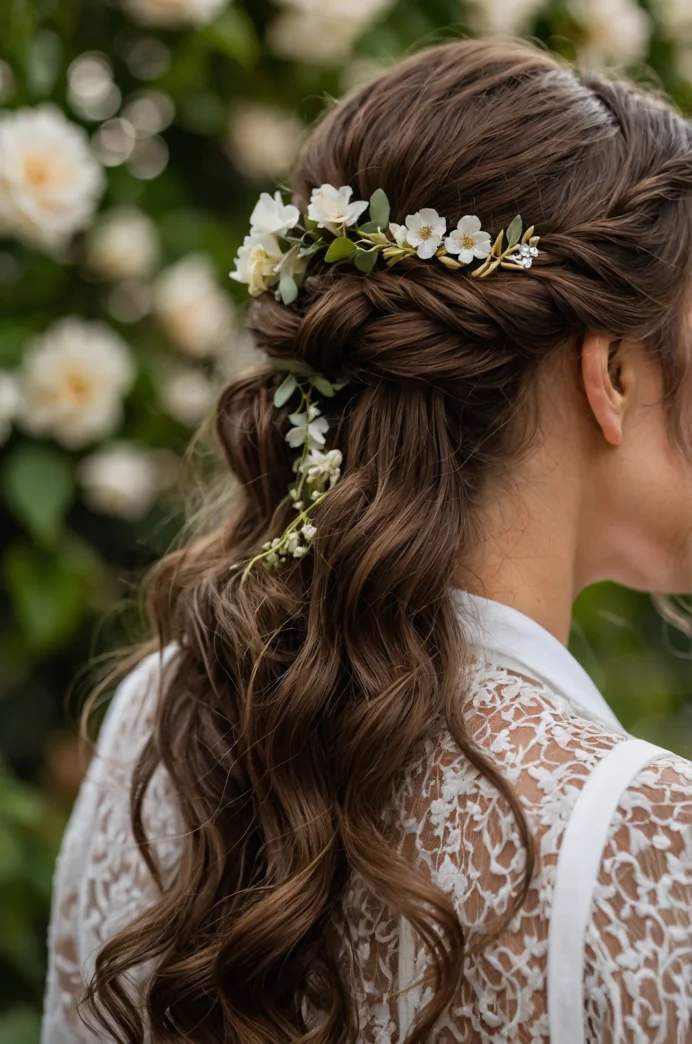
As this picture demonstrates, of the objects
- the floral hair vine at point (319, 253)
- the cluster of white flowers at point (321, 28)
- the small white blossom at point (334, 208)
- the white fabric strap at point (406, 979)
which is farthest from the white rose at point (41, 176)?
the white fabric strap at point (406, 979)

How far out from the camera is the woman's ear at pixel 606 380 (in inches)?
39.5

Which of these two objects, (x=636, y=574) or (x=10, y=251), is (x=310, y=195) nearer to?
(x=636, y=574)

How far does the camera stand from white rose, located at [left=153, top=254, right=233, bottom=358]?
1.75 m

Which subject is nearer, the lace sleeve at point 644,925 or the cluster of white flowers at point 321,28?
the lace sleeve at point 644,925

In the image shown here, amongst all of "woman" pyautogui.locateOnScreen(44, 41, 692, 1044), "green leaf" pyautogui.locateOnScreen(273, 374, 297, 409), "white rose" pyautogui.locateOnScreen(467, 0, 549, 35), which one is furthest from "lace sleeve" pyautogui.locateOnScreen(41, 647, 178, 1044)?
"white rose" pyautogui.locateOnScreen(467, 0, 549, 35)

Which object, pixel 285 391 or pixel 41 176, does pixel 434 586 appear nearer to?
pixel 285 391

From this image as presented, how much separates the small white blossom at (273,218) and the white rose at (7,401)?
0.61 metres

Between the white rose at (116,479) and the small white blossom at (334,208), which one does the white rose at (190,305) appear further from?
the small white blossom at (334,208)

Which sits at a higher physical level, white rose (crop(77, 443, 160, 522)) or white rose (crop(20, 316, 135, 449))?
white rose (crop(20, 316, 135, 449))

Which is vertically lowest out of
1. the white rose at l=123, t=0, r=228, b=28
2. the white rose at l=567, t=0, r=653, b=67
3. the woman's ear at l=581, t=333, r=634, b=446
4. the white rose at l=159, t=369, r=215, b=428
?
the white rose at l=159, t=369, r=215, b=428

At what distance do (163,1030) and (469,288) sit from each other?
0.72 metres

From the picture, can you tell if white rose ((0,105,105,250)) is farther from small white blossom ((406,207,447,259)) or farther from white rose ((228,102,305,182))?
small white blossom ((406,207,447,259))

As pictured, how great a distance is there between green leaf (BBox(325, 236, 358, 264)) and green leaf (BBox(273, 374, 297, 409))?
0.12 metres

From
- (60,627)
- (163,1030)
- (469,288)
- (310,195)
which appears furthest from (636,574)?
(60,627)
